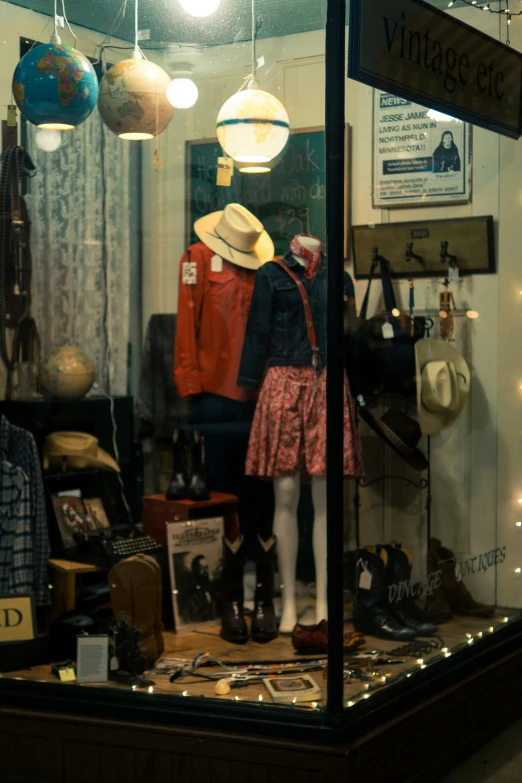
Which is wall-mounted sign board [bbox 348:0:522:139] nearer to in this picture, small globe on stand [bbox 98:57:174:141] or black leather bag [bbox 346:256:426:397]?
black leather bag [bbox 346:256:426:397]

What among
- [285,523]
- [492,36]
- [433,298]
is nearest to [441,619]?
[285,523]

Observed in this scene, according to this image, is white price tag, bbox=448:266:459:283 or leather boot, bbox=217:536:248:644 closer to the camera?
leather boot, bbox=217:536:248:644

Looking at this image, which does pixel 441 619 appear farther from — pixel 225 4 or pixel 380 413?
pixel 225 4

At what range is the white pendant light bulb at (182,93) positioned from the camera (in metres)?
3.59

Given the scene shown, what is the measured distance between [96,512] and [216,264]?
122 cm

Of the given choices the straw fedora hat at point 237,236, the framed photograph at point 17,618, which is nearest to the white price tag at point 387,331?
the straw fedora hat at point 237,236

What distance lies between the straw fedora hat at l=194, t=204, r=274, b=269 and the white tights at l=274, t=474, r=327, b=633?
0.83m

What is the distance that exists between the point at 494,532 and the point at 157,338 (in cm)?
158

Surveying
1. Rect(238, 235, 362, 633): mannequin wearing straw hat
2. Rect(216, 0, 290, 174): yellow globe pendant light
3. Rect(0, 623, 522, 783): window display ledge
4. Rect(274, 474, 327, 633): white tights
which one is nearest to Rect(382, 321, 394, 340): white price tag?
Rect(238, 235, 362, 633): mannequin wearing straw hat

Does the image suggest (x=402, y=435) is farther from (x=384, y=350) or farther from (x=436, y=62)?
(x=436, y=62)

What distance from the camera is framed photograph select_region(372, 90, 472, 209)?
143 inches

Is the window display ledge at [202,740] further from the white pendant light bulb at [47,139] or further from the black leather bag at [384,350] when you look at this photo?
the white pendant light bulb at [47,139]

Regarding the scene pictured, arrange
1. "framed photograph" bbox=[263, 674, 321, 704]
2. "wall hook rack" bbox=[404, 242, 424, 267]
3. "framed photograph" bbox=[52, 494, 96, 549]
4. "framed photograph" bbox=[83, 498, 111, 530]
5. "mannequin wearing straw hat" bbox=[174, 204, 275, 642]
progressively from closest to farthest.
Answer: "framed photograph" bbox=[263, 674, 321, 704] < "mannequin wearing straw hat" bbox=[174, 204, 275, 642] < "wall hook rack" bbox=[404, 242, 424, 267] < "framed photograph" bbox=[52, 494, 96, 549] < "framed photograph" bbox=[83, 498, 111, 530]

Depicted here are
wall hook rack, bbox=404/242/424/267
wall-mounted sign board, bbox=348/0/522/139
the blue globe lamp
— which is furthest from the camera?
wall hook rack, bbox=404/242/424/267
